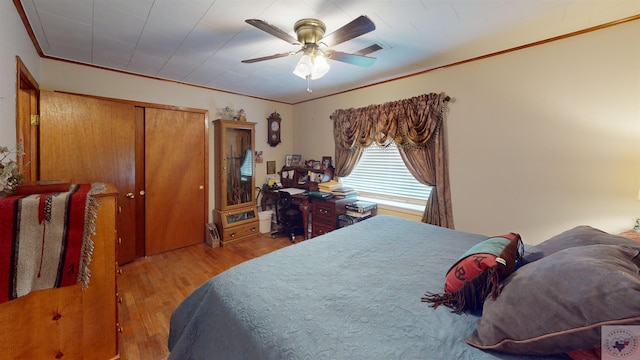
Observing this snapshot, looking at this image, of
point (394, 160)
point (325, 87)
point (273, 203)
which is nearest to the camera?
point (394, 160)

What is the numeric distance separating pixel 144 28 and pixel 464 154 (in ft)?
10.3

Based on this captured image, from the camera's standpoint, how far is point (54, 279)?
1254 millimetres

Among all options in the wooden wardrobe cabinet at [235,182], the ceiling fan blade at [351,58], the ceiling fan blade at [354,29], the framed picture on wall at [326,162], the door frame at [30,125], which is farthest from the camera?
the framed picture on wall at [326,162]

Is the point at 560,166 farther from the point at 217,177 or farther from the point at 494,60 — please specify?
the point at 217,177

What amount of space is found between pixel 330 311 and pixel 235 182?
127 inches

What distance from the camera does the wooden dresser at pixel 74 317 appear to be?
1226 millimetres

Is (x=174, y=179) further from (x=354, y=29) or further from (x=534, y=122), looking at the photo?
(x=534, y=122)

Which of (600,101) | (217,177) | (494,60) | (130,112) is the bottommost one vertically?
(217,177)

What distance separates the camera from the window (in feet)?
10.4

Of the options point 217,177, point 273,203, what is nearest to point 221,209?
point 217,177

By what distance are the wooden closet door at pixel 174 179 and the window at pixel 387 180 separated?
2291 millimetres

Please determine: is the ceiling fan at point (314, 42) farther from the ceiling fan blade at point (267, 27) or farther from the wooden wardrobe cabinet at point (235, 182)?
the wooden wardrobe cabinet at point (235, 182)

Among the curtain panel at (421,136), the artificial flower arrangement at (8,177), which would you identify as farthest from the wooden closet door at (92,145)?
the curtain panel at (421,136)

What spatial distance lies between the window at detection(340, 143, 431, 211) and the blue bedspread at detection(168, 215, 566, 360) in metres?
1.49
